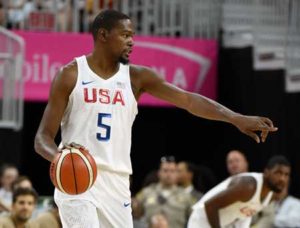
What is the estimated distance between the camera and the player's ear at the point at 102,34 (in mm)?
7636

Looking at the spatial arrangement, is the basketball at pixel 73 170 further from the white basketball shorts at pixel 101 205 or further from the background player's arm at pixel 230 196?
the background player's arm at pixel 230 196

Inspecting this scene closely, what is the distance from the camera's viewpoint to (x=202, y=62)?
17.0 metres

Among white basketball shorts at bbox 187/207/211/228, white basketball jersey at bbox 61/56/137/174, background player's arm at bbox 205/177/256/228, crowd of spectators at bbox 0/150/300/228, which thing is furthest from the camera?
crowd of spectators at bbox 0/150/300/228

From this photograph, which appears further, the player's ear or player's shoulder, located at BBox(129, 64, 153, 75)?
player's shoulder, located at BBox(129, 64, 153, 75)

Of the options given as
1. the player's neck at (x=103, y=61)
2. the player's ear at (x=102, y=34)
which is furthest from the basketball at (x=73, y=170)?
the player's ear at (x=102, y=34)

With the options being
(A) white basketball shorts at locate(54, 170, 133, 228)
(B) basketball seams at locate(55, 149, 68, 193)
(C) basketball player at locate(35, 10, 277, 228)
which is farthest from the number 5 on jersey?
(B) basketball seams at locate(55, 149, 68, 193)

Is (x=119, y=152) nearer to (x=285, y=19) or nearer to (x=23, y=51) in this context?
(x=23, y=51)

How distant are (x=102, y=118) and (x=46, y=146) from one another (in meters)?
0.46

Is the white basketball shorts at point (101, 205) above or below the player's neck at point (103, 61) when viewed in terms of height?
below

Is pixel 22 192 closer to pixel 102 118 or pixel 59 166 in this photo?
pixel 102 118

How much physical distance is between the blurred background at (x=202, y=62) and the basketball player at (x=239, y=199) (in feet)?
16.1

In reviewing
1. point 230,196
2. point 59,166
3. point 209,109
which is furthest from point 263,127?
point 230,196

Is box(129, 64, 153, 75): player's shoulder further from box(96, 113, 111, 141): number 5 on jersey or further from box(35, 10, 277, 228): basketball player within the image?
box(96, 113, 111, 141): number 5 on jersey

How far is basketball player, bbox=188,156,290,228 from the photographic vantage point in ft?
34.9
